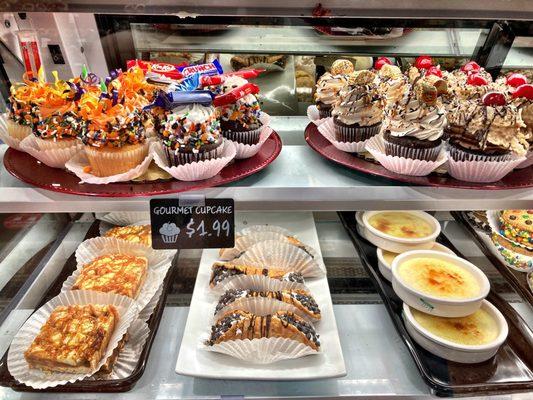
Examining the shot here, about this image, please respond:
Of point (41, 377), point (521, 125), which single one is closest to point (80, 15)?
point (41, 377)

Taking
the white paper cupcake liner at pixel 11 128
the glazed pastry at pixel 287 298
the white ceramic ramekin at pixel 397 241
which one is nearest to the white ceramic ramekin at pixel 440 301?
the white ceramic ramekin at pixel 397 241

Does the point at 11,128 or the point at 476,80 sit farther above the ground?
the point at 476,80

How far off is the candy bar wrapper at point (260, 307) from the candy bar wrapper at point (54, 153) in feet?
2.96

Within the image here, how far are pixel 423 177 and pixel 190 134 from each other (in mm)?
849

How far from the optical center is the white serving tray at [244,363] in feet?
5.87

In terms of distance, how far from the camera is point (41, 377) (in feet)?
5.80

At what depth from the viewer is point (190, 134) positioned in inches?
60.4

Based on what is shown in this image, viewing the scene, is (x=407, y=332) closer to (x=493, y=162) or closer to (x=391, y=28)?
(x=493, y=162)

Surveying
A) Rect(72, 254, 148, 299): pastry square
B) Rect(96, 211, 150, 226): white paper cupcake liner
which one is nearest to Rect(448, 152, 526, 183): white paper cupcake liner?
Rect(72, 254, 148, 299): pastry square

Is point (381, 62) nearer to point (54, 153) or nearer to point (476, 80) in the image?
point (476, 80)

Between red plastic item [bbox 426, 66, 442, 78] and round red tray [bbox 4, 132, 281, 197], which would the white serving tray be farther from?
red plastic item [bbox 426, 66, 442, 78]

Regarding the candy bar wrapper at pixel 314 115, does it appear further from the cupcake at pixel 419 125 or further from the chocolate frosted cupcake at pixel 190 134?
the chocolate frosted cupcake at pixel 190 134

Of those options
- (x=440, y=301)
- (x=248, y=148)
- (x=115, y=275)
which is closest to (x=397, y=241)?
(x=440, y=301)

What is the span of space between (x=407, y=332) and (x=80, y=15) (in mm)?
1889
